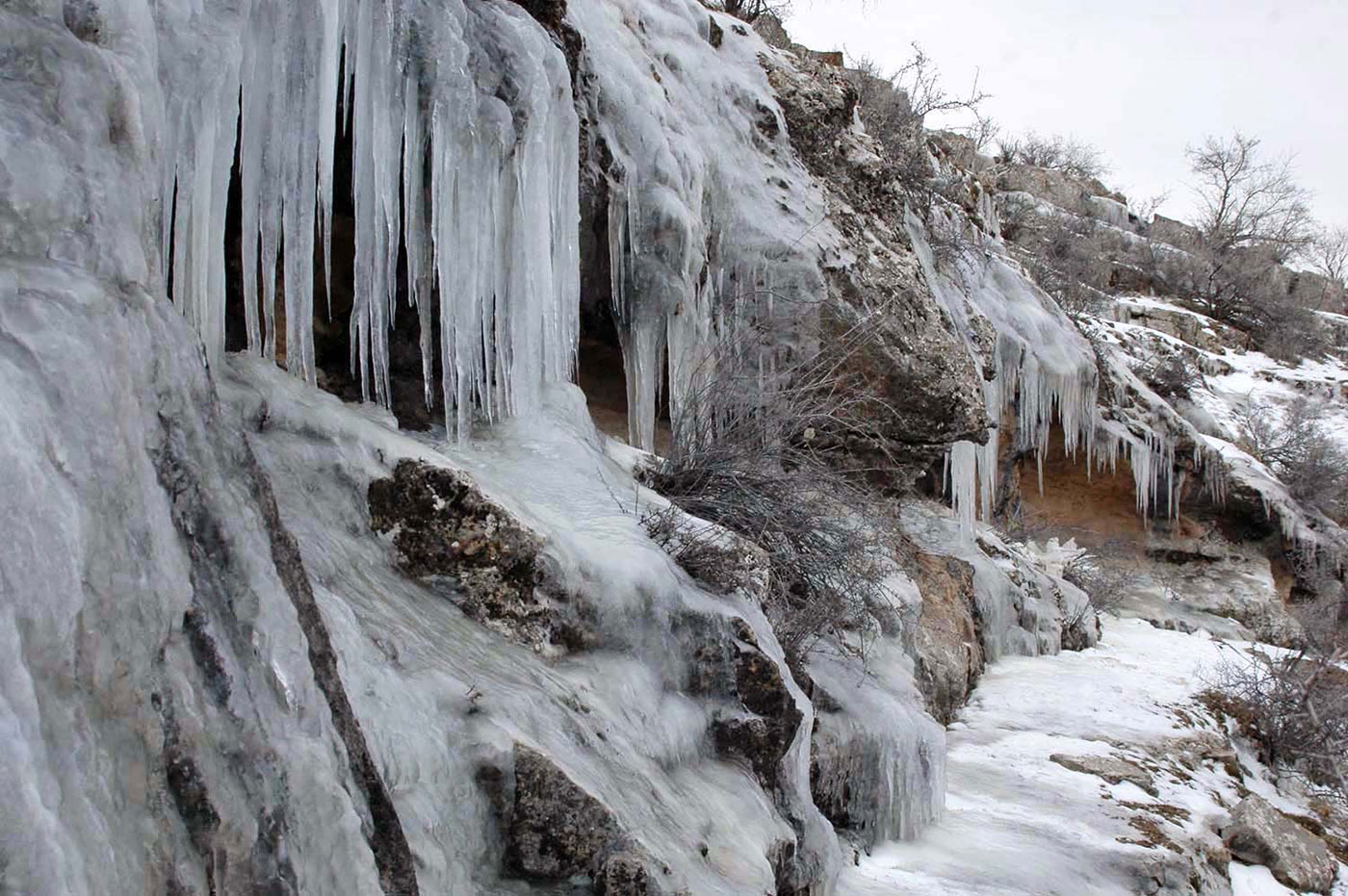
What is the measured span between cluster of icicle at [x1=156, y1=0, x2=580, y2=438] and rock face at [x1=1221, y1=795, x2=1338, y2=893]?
4.00 metres

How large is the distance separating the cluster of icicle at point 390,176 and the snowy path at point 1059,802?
247 centimetres

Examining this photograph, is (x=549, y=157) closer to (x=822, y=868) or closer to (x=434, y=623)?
(x=434, y=623)

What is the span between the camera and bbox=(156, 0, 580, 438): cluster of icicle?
2.85m

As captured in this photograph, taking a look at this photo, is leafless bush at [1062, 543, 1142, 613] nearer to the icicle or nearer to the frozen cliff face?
the icicle

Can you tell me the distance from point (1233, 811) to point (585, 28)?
5385 mm

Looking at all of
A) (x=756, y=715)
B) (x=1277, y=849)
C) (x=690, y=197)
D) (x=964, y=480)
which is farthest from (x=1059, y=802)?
(x=964, y=480)

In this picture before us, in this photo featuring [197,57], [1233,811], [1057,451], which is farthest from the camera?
[1057,451]

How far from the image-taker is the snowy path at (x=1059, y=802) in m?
4.23

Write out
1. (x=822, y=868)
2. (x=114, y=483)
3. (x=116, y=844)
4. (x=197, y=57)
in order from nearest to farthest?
1. (x=116, y=844)
2. (x=114, y=483)
3. (x=197, y=57)
4. (x=822, y=868)

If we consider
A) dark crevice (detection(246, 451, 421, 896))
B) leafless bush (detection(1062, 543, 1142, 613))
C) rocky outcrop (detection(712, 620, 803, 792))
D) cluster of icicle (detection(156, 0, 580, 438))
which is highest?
cluster of icicle (detection(156, 0, 580, 438))

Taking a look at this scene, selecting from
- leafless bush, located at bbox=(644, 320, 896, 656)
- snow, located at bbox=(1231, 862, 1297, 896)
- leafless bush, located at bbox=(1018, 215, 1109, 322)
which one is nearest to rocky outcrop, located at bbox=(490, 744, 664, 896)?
leafless bush, located at bbox=(644, 320, 896, 656)

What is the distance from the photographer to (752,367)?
6688mm

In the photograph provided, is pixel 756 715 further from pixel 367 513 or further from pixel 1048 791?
pixel 1048 791

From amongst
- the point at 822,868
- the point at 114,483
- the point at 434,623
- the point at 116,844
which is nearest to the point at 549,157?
the point at 434,623
